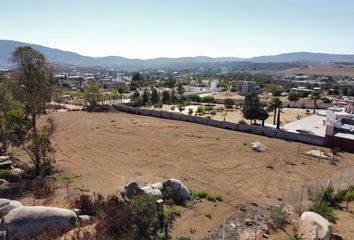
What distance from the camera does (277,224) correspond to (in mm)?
17828

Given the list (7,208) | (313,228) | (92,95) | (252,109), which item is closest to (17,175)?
(7,208)

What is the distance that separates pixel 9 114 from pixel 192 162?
16265mm

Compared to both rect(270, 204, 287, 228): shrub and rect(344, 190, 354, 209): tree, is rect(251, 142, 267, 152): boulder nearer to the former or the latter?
rect(344, 190, 354, 209): tree

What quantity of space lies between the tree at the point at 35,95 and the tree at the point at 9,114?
82 centimetres

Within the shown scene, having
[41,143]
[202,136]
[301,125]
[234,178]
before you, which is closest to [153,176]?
[234,178]

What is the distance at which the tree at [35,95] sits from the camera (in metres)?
25.0

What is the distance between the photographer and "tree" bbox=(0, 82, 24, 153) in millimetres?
25578

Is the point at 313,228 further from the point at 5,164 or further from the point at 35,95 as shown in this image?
the point at 5,164

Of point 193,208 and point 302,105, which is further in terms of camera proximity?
point 302,105

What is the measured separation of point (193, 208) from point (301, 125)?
37.6 metres

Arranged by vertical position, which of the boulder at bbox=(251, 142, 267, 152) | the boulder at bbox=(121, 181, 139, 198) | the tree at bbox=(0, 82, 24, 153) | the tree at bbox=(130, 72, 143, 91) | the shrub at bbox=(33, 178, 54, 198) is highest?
the tree at bbox=(0, 82, 24, 153)

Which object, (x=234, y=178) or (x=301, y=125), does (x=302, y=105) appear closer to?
(x=301, y=125)

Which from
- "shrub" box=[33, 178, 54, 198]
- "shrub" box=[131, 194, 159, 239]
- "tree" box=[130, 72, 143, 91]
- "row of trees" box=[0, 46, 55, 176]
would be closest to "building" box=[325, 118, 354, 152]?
"shrub" box=[131, 194, 159, 239]

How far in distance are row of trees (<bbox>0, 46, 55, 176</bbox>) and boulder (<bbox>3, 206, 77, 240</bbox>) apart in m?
9.61
